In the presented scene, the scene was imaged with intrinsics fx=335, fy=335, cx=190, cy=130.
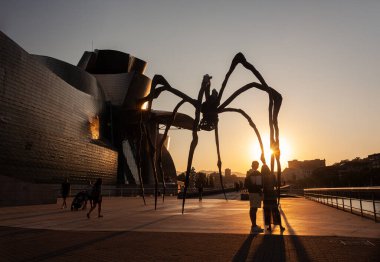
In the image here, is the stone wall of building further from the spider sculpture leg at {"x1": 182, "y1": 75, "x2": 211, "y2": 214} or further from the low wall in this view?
the spider sculpture leg at {"x1": 182, "y1": 75, "x2": 211, "y2": 214}

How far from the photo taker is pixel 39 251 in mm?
6152

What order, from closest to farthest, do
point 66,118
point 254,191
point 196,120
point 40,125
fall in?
point 254,191 < point 196,120 < point 40,125 < point 66,118

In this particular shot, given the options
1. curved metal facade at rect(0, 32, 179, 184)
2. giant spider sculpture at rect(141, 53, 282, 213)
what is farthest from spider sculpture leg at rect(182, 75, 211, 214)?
curved metal facade at rect(0, 32, 179, 184)

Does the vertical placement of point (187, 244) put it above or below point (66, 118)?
below

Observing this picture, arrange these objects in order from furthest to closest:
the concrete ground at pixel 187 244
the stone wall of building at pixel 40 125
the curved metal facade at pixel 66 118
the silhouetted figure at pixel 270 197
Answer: the curved metal facade at pixel 66 118 < the stone wall of building at pixel 40 125 < the silhouetted figure at pixel 270 197 < the concrete ground at pixel 187 244

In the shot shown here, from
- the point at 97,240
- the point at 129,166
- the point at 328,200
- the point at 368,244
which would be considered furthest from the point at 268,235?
the point at 129,166

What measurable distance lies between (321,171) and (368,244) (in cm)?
14034

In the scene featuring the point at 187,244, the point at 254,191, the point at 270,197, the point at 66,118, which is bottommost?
the point at 187,244

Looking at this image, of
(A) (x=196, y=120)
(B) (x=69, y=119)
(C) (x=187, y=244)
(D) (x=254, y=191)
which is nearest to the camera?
(C) (x=187, y=244)

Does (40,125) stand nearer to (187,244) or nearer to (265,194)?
(265,194)

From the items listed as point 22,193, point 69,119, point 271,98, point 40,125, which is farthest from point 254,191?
point 69,119

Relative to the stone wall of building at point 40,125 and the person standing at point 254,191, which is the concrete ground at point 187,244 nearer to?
the person standing at point 254,191

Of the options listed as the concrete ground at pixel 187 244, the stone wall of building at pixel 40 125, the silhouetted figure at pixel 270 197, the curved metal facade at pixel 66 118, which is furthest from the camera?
the curved metal facade at pixel 66 118

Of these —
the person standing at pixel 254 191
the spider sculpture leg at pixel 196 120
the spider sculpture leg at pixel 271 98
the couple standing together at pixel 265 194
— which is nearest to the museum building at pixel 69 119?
the spider sculpture leg at pixel 196 120
